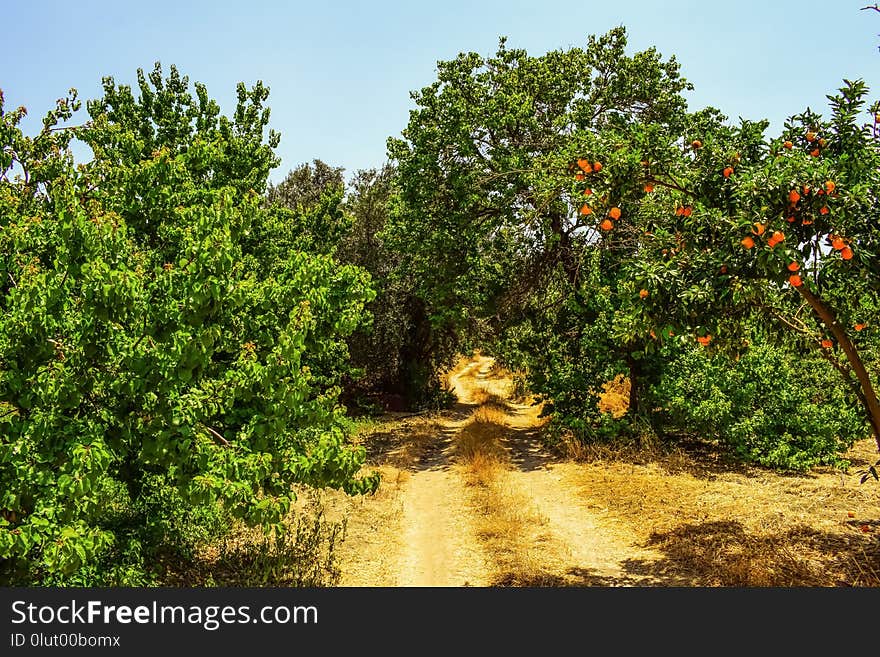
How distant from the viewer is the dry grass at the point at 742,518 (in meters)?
7.91

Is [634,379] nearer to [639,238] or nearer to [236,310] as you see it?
[639,238]

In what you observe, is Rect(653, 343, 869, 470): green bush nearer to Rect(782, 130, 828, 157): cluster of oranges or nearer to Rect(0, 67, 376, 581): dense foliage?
Rect(782, 130, 828, 157): cluster of oranges

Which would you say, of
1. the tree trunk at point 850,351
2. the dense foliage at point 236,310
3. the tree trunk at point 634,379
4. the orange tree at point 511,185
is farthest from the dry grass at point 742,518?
the orange tree at point 511,185

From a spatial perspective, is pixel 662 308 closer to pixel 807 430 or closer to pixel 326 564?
pixel 326 564

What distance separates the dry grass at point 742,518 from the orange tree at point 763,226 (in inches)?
81.2

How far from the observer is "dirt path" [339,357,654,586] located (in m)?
8.70

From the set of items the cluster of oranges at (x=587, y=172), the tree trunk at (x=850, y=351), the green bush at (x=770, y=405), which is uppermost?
the cluster of oranges at (x=587, y=172)

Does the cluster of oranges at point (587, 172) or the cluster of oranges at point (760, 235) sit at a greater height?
the cluster of oranges at point (587, 172)

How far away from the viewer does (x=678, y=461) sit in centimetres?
1433

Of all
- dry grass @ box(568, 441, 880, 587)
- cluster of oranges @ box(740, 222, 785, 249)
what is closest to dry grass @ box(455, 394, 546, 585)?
dry grass @ box(568, 441, 880, 587)

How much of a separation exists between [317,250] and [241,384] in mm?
10340

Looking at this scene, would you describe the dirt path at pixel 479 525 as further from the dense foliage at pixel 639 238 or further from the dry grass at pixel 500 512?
the dense foliage at pixel 639 238

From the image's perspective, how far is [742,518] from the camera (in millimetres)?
10125

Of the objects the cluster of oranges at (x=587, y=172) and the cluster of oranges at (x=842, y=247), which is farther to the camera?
the cluster of oranges at (x=587, y=172)
